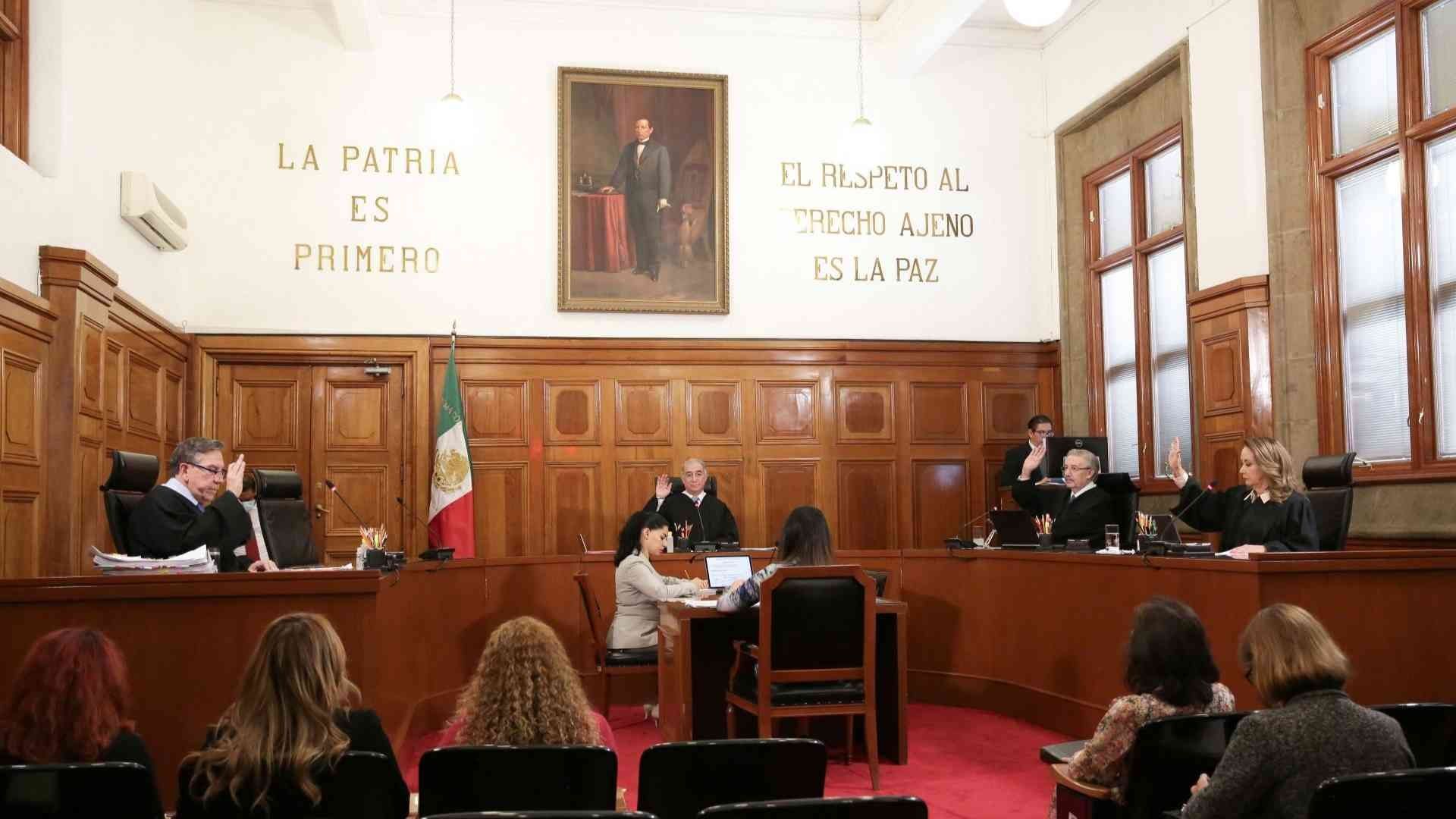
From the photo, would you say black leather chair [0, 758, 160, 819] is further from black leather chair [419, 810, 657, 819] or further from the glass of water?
the glass of water

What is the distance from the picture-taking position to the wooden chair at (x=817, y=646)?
5.35 meters

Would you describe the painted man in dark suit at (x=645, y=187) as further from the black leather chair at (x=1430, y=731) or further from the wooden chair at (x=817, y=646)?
the black leather chair at (x=1430, y=731)

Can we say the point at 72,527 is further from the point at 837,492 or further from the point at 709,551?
the point at 837,492

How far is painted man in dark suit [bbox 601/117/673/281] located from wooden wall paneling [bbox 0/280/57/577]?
4.64 metres

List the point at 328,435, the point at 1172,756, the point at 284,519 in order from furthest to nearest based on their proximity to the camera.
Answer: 1. the point at 328,435
2. the point at 284,519
3. the point at 1172,756

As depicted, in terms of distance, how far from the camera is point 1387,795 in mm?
2367

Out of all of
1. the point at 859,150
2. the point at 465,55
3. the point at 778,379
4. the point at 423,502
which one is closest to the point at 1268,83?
the point at 859,150

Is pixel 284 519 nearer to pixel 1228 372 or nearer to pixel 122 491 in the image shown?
pixel 122 491

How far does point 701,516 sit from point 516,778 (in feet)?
20.9

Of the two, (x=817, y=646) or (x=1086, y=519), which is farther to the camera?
A: (x=1086, y=519)

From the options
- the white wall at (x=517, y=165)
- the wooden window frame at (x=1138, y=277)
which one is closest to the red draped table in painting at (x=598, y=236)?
the white wall at (x=517, y=165)

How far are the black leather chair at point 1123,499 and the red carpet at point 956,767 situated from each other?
1.53 meters

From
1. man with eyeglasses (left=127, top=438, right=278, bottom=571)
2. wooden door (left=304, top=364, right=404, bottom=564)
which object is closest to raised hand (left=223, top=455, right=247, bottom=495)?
man with eyeglasses (left=127, top=438, right=278, bottom=571)

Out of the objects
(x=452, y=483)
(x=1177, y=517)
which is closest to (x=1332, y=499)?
(x=1177, y=517)
